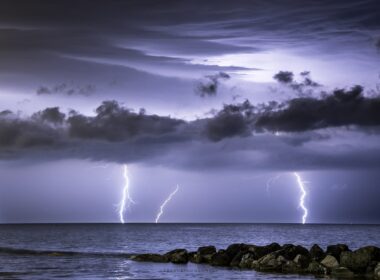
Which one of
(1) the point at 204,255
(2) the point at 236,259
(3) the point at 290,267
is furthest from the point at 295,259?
(1) the point at 204,255

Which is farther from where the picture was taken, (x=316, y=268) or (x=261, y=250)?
(x=261, y=250)

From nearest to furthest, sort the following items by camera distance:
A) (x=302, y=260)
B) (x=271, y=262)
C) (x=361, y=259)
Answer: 1. (x=361, y=259)
2. (x=302, y=260)
3. (x=271, y=262)

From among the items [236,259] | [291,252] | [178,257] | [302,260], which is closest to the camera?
[302,260]

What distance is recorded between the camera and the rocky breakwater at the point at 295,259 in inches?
1891

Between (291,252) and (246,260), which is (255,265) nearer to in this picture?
(246,260)

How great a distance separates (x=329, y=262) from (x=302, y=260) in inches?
97.5

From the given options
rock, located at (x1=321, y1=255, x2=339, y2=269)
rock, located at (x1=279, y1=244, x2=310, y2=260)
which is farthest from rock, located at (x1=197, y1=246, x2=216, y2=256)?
rock, located at (x1=321, y1=255, x2=339, y2=269)

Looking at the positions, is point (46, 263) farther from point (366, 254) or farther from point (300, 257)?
point (366, 254)

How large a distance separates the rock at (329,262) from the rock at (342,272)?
19.8 inches

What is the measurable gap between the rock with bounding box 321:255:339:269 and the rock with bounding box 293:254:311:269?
139 centimetres

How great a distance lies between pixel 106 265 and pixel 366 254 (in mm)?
23940

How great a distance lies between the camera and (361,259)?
158 ft

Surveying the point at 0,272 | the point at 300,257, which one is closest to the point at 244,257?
the point at 300,257

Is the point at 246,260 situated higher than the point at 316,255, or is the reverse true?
the point at 316,255
